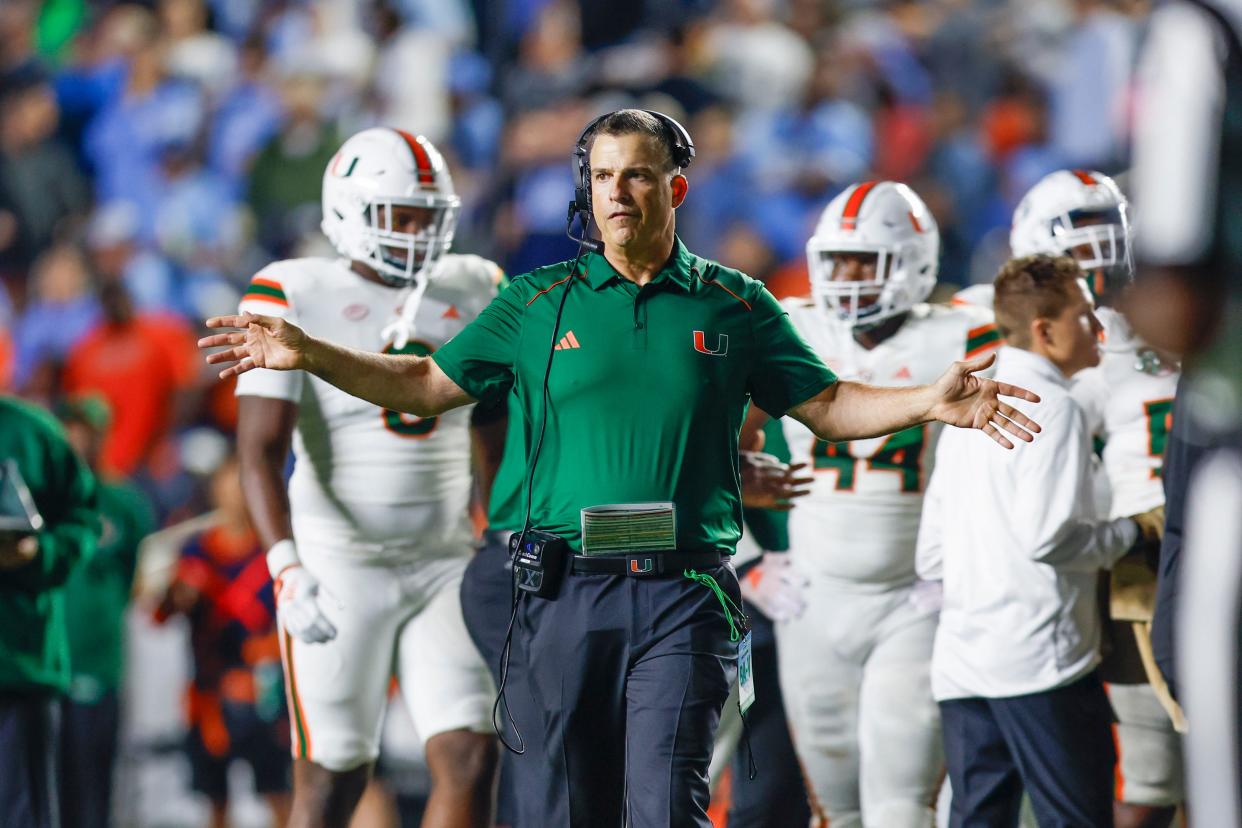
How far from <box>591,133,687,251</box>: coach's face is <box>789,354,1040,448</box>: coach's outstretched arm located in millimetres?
548

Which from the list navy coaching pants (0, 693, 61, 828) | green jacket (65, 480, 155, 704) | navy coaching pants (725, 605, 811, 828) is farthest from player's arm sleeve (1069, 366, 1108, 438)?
green jacket (65, 480, 155, 704)

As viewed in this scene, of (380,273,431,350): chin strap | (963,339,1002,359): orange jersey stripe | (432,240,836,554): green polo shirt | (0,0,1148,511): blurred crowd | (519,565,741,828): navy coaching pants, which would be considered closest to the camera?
(519,565,741,828): navy coaching pants

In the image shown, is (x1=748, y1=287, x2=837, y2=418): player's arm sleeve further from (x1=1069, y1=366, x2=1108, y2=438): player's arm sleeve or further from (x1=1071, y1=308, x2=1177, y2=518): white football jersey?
(x1=1071, y1=308, x2=1177, y2=518): white football jersey

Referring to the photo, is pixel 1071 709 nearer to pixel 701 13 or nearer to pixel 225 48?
pixel 701 13

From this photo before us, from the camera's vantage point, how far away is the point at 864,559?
571cm

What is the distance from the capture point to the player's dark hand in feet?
17.2

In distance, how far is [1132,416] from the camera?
5613mm

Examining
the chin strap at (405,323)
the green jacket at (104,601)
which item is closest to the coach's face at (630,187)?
the chin strap at (405,323)

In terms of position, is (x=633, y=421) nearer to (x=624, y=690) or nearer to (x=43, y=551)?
(x=624, y=690)

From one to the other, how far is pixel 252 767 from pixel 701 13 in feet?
20.2

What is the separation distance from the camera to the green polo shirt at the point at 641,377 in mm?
3941

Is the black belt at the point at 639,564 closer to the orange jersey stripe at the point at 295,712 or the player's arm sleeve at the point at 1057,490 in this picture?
the player's arm sleeve at the point at 1057,490

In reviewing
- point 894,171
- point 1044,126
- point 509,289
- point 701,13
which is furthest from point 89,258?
point 509,289

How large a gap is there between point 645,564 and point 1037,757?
1410 millimetres
